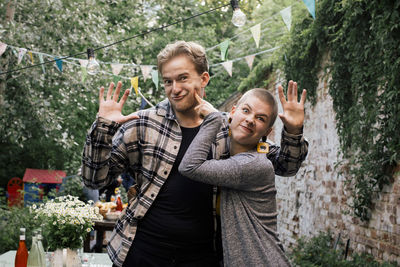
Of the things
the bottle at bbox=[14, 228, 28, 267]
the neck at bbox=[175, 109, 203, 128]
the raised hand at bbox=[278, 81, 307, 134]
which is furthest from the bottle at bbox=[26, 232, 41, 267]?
the raised hand at bbox=[278, 81, 307, 134]

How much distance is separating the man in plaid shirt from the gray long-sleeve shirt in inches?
5.4

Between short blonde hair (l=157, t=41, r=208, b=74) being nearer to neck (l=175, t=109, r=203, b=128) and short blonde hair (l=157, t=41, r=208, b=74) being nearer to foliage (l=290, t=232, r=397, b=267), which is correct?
neck (l=175, t=109, r=203, b=128)

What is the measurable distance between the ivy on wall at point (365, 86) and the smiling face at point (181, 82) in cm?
277

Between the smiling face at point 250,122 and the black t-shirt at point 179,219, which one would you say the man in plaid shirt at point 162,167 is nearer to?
the black t-shirt at point 179,219

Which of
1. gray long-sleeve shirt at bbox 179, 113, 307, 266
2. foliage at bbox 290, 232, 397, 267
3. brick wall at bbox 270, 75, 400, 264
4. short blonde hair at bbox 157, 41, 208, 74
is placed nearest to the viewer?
gray long-sleeve shirt at bbox 179, 113, 307, 266

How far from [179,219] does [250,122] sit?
0.52 meters

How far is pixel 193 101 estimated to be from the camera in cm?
225

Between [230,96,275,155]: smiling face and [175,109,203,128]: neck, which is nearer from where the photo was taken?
[230,96,275,155]: smiling face

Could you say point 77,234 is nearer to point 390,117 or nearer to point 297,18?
point 390,117

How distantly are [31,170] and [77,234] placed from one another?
374 inches

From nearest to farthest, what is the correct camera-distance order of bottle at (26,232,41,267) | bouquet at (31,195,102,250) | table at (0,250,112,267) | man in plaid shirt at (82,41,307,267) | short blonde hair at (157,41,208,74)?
man in plaid shirt at (82,41,307,267)
short blonde hair at (157,41,208,74)
bottle at (26,232,41,267)
bouquet at (31,195,102,250)
table at (0,250,112,267)

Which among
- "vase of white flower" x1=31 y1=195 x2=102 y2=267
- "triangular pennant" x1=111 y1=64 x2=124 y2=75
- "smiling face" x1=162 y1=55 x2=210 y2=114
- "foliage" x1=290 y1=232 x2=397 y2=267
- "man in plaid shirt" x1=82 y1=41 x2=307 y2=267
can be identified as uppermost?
"triangular pennant" x1=111 y1=64 x2=124 y2=75

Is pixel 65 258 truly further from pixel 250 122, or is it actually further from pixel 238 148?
pixel 250 122

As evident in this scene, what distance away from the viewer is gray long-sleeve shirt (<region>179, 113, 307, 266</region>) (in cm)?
201
